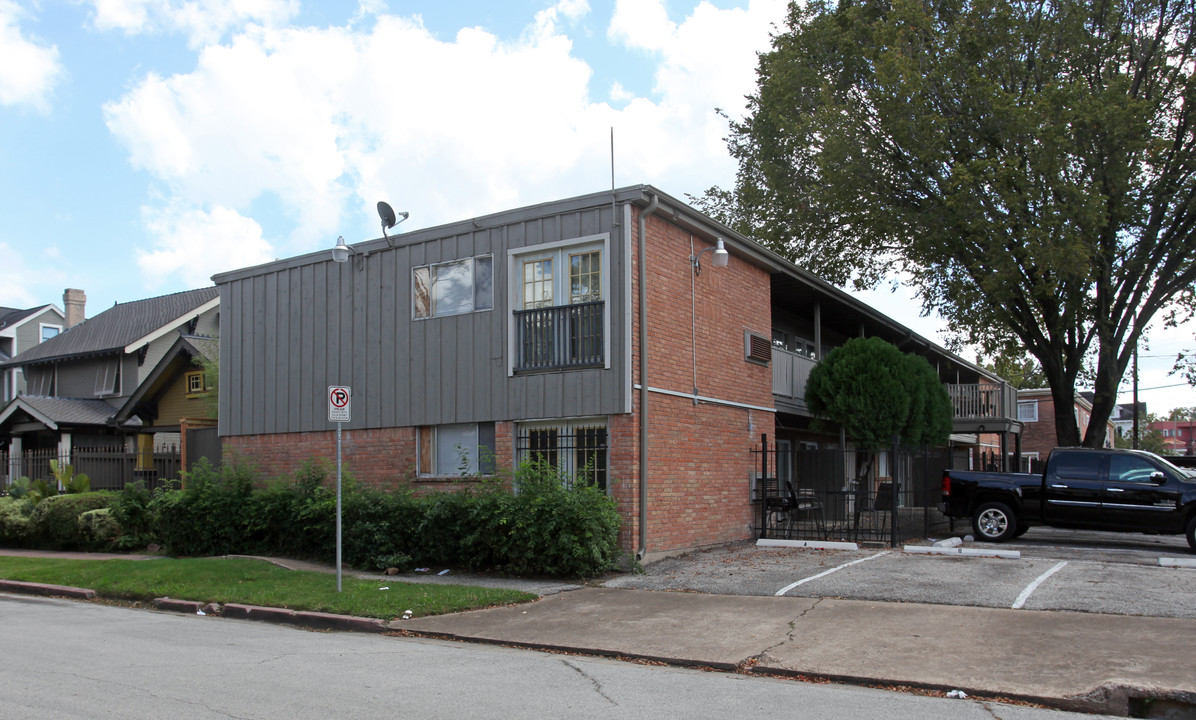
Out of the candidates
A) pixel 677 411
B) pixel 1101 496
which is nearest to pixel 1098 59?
pixel 1101 496

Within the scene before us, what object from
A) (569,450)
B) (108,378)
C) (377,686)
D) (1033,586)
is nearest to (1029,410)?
(1033,586)

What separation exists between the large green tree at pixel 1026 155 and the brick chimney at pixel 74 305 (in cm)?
3155

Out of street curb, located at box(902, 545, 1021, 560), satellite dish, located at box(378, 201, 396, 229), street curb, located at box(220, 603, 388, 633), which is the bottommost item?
street curb, located at box(220, 603, 388, 633)

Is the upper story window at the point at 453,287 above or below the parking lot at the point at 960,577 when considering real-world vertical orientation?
above

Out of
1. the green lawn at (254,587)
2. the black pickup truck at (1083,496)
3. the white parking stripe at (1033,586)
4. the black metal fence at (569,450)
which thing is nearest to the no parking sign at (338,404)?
the green lawn at (254,587)

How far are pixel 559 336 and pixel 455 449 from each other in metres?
2.85

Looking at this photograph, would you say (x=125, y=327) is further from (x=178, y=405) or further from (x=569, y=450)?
(x=569, y=450)

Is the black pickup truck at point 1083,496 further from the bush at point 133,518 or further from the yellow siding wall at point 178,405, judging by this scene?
the yellow siding wall at point 178,405

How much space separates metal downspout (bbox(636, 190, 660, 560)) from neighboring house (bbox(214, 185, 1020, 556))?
1.3 inches

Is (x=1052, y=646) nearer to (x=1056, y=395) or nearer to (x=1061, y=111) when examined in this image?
(x=1061, y=111)

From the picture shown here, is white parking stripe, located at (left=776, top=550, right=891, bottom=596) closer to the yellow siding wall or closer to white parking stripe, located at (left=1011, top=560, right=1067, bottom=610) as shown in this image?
white parking stripe, located at (left=1011, top=560, right=1067, bottom=610)

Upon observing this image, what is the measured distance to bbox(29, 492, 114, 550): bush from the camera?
59.3ft

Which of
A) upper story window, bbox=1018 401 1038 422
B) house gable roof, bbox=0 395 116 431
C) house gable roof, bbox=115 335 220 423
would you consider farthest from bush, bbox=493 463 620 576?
upper story window, bbox=1018 401 1038 422

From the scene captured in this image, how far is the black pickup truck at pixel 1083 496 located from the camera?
15016mm
